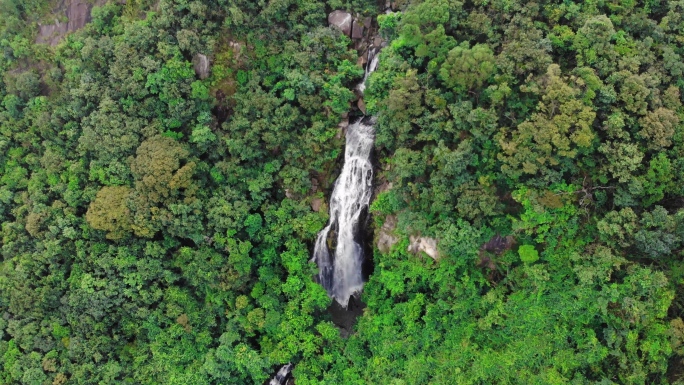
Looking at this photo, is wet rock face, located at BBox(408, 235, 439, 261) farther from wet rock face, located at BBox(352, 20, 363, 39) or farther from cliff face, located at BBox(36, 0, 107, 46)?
cliff face, located at BBox(36, 0, 107, 46)

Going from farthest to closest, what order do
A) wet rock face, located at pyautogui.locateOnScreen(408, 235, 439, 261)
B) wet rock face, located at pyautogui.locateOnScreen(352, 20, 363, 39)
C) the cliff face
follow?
the cliff face, wet rock face, located at pyautogui.locateOnScreen(352, 20, 363, 39), wet rock face, located at pyautogui.locateOnScreen(408, 235, 439, 261)

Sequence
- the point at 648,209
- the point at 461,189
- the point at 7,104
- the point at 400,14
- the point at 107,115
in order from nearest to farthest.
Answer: the point at 648,209
the point at 461,189
the point at 400,14
the point at 107,115
the point at 7,104

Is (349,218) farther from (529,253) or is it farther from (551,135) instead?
(551,135)

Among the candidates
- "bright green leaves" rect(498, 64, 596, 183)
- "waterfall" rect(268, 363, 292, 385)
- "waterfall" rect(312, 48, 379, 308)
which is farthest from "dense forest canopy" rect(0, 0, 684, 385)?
"waterfall" rect(312, 48, 379, 308)

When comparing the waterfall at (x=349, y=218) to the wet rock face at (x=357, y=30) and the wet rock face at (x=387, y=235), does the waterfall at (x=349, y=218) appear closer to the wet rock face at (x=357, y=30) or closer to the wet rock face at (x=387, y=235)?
the wet rock face at (x=357, y=30)

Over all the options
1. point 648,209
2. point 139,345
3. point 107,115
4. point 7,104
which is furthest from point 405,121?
point 7,104

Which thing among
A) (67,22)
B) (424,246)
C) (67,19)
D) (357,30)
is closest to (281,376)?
(424,246)

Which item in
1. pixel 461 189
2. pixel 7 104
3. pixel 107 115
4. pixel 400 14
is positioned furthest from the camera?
pixel 7 104

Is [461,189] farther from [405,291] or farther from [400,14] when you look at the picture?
[400,14]
